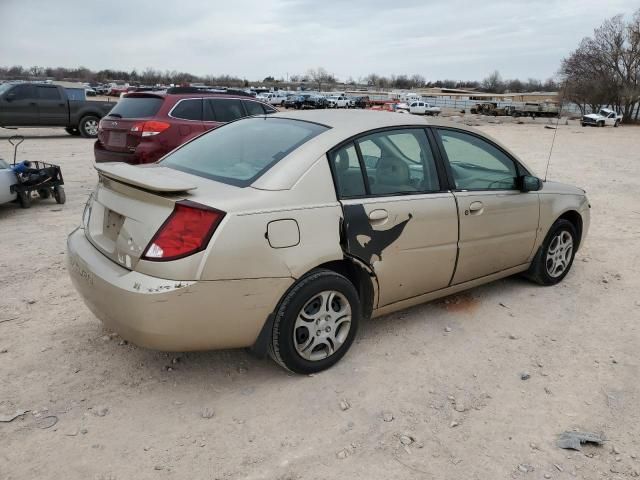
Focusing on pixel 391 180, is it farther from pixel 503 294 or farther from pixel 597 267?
pixel 597 267

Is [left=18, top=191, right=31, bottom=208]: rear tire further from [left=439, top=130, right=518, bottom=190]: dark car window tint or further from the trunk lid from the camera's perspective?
[left=439, top=130, right=518, bottom=190]: dark car window tint

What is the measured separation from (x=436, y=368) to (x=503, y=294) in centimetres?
162

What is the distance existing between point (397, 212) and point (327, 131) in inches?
27.6

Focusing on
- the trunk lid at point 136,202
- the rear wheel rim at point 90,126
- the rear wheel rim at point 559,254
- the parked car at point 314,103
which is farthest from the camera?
the parked car at point 314,103

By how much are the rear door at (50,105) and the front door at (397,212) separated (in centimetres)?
1633

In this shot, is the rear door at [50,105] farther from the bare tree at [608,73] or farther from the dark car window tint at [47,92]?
the bare tree at [608,73]

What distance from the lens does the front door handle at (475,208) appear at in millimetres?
3906

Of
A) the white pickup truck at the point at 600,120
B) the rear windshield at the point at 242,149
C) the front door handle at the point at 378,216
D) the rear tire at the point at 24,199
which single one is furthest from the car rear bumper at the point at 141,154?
the white pickup truck at the point at 600,120

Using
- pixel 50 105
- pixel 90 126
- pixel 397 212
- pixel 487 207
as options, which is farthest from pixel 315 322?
pixel 90 126

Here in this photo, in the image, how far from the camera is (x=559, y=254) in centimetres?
493

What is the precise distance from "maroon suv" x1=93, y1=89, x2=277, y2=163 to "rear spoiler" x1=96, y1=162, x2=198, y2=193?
4071mm

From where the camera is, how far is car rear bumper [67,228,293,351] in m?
2.66

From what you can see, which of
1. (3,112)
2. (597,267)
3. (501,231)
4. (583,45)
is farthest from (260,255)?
(583,45)

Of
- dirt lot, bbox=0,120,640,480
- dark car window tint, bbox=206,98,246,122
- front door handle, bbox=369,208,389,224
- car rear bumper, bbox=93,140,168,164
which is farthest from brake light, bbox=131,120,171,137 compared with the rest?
front door handle, bbox=369,208,389,224
